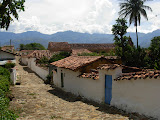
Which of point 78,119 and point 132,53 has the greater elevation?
point 132,53

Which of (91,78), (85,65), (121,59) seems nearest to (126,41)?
(121,59)

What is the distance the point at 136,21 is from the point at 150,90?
68.8ft

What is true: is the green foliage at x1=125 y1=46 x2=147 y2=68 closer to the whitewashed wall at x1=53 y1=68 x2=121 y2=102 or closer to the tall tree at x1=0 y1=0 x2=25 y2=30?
the whitewashed wall at x1=53 y1=68 x2=121 y2=102

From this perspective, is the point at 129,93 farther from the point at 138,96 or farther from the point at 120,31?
the point at 120,31

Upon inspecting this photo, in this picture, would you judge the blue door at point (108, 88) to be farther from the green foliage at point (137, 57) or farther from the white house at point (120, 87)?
the green foliage at point (137, 57)

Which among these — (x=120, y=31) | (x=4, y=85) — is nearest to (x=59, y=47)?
(x=120, y=31)

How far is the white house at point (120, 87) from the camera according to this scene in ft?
25.3

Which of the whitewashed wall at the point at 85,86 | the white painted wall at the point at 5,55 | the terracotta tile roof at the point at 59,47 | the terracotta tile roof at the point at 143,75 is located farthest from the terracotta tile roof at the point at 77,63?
the terracotta tile roof at the point at 59,47

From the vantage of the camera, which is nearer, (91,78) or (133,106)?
(133,106)

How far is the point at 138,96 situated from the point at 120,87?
1.19 meters

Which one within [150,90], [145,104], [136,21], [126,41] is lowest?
[145,104]

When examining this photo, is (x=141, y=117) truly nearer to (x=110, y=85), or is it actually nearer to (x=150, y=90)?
(x=150, y=90)

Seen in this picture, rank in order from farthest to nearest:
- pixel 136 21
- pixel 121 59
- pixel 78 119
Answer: pixel 136 21
pixel 121 59
pixel 78 119

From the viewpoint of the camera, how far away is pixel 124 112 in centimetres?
879
